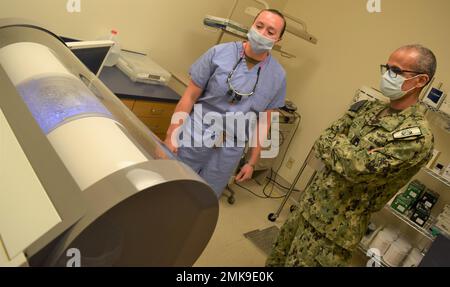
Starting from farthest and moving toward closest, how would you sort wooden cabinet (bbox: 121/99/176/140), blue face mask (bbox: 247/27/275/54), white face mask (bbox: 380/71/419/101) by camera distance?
wooden cabinet (bbox: 121/99/176/140), blue face mask (bbox: 247/27/275/54), white face mask (bbox: 380/71/419/101)

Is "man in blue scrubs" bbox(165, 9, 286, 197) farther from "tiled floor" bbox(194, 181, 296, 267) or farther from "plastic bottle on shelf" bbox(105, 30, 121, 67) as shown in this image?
"plastic bottle on shelf" bbox(105, 30, 121, 67)

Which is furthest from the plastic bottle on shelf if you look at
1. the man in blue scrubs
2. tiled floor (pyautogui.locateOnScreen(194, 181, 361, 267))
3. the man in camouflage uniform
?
the man in camouflage uniform

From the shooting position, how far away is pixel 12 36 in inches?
33.2

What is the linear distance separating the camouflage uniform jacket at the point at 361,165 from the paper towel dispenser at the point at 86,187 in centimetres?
96

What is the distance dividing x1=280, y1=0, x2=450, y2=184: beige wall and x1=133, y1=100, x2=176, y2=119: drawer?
65.3 inches

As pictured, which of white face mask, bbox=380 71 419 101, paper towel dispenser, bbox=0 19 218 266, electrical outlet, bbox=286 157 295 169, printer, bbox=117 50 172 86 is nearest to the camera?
paper towel dispenser, bbox=0 19 218 266

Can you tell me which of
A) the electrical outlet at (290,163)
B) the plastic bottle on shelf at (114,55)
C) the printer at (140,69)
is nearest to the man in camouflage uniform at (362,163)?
the printer at (140,69)

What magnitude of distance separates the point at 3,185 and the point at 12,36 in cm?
54

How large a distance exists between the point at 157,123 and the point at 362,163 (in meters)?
1.61

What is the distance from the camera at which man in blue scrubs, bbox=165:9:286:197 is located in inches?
65.9

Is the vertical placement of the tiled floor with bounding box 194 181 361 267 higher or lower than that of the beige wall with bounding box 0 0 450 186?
lower

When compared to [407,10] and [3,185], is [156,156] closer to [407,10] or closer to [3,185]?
[3,185]

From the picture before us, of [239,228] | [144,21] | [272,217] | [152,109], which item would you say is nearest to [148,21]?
→ [144,21]

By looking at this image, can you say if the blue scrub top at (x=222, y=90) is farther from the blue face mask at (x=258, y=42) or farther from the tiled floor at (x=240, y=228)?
the tiled floor at (x=240, y=228)
